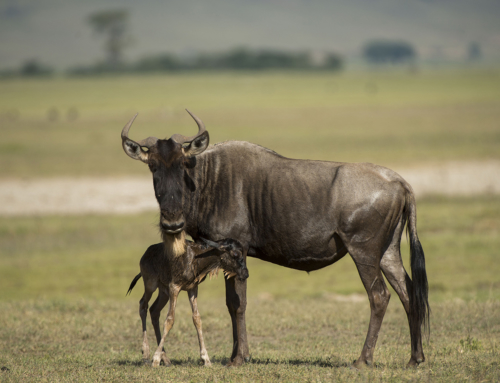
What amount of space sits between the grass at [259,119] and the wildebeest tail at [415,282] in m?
23.1

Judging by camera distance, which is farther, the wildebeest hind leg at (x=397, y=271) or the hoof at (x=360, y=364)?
the wildebeest hind leg at (x=397, y=271)

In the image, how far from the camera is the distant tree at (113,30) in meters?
140

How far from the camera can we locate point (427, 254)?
57.3ft

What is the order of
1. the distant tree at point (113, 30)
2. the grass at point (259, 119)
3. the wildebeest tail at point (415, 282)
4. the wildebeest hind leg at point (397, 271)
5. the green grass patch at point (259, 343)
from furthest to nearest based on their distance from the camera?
the distant tree at point (113, 30), the grass at point (259, 119), the wildebeest hind leg at point (397, 271), the wildebeest tail at point (415, 282), the green grass patch at point (259, 343)

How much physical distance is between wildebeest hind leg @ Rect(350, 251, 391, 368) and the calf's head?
2.12 metres

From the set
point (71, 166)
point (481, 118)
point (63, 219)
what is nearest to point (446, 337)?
point (63, 219)

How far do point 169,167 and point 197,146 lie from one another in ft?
1.59

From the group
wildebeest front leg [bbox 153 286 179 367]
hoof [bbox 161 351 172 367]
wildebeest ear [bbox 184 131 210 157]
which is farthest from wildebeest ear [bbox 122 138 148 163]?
hoof [bbox 161 351 172 367]

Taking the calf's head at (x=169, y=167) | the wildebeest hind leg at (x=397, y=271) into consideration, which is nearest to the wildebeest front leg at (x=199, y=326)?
the calf's head at (x=169, y=167)

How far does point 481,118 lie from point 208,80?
58.6 meters

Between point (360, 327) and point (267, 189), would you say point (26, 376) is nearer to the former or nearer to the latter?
point (267, 189)

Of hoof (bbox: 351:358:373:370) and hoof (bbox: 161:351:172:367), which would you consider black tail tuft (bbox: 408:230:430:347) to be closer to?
hoof (bbox: 351:358:373:370)

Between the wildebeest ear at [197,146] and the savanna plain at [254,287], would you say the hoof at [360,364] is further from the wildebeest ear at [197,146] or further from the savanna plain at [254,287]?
the wildebeest ear at [197,146]

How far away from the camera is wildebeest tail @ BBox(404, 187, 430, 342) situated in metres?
8.05
